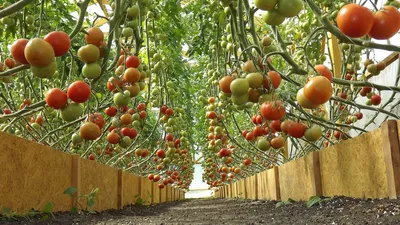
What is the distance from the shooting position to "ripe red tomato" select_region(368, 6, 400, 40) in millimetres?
1175

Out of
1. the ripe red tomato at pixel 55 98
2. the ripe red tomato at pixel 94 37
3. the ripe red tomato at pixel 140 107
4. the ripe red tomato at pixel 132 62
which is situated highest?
the ripe red tomato at pixel 140 107

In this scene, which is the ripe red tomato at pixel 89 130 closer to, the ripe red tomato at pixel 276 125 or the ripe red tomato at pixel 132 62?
the ripe red tomato at pixel 132 62

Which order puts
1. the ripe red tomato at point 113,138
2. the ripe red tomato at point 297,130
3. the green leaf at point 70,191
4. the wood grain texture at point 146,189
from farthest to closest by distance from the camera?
the wood grain texture at point 146,189 → the green leaf at point 70,191 → the ripe red tomato at point 113,138 → the ripe red tomato at point 297,130

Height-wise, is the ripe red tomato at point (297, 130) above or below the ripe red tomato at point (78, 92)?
below

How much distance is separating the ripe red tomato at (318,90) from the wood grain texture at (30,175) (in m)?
1.76

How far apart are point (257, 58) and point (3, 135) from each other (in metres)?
1.48

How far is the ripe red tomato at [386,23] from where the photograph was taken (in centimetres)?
117

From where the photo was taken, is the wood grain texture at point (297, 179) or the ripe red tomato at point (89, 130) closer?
the ripe red tomato at point (89, 130)

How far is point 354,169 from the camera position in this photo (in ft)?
9.39

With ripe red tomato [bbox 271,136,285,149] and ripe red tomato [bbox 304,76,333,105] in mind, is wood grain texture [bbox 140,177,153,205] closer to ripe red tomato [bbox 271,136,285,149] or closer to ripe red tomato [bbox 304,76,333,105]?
ripe red tomato [bbox 271,136,285,149]

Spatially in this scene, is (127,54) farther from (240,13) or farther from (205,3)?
(205,3)

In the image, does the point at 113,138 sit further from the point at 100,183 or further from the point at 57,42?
the point at 100,183

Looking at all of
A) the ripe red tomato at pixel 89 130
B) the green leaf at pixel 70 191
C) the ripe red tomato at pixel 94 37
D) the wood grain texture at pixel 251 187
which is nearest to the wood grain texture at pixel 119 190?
the green leaf at pixel 70 191

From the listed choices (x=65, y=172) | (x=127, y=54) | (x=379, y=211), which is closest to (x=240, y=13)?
→ (x=127, y=54)
